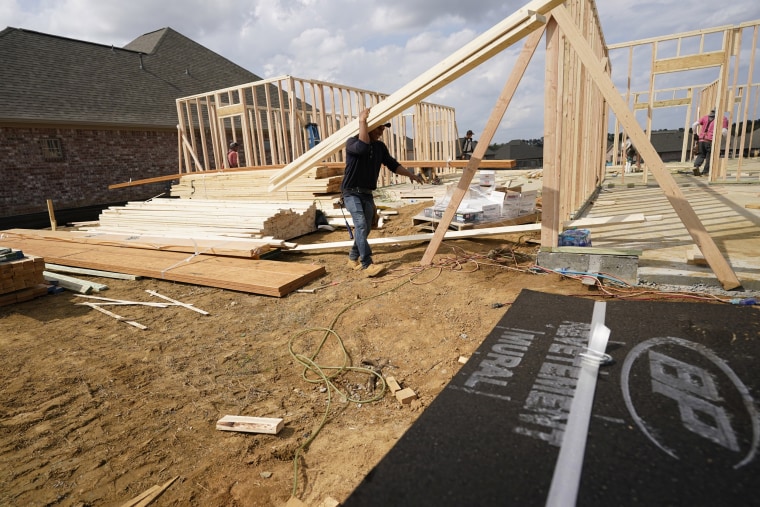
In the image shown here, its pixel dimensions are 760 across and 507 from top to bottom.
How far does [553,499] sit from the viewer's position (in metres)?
1.48

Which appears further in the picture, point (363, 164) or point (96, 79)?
point (96, 79)

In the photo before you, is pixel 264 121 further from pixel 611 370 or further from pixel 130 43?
pixel 611 370

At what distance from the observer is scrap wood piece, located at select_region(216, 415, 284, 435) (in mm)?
2555

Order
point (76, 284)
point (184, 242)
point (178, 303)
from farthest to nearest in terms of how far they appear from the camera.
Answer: point (184, 242)
point (76, 284)
point (178, 303)

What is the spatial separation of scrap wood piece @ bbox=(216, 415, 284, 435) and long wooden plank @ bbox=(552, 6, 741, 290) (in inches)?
153

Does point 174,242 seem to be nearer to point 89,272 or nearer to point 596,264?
point 89,272

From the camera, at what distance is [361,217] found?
218 inches

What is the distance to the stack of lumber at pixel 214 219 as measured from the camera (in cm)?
723

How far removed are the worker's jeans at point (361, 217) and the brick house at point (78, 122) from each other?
12429mm

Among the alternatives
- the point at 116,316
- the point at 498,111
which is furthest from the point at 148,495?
the point at 498,111

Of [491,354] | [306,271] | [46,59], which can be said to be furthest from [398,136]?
[491,354]

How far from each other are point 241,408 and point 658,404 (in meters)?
2.52

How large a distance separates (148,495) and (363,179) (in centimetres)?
409

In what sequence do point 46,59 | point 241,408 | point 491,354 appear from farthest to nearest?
point 46,59 < point 241,408 < point 491,354
